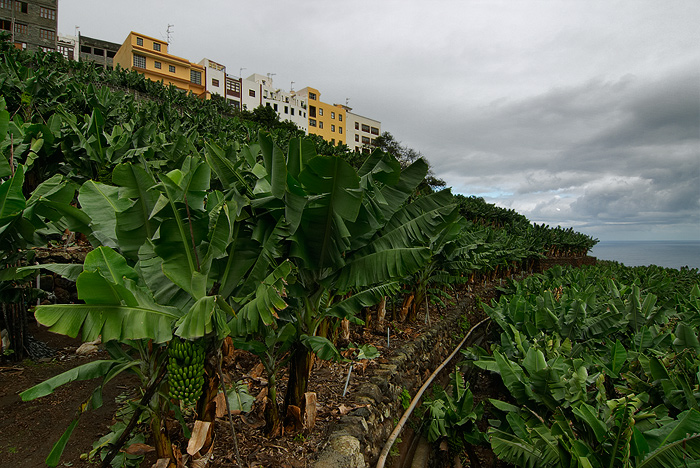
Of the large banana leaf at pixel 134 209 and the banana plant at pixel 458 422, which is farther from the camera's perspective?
the banana plant at pixel 458 422

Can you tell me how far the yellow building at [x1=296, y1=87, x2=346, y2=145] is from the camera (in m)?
55.4

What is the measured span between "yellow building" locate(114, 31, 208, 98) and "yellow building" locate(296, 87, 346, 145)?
1603 cm

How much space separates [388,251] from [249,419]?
220cm

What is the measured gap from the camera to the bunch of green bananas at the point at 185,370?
84.2 inches

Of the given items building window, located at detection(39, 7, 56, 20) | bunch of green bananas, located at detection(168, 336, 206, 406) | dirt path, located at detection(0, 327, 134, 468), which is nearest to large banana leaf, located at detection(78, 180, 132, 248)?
bunch of green bananas, located at detection(168, 336, 206, 406)

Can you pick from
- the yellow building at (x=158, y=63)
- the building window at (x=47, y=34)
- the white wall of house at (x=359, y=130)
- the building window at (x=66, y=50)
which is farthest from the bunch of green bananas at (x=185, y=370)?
the white wall of house at (x=359, y=130)

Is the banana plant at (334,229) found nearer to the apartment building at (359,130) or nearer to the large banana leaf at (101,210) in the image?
the large banana leaf at (101,210)

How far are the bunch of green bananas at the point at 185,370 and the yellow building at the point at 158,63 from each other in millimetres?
43954

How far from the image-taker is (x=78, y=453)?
280 cm

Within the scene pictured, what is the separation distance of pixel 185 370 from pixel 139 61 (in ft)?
165

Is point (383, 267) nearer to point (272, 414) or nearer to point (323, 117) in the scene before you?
point (272, 414)

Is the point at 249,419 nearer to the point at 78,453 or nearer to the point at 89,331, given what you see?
the point at 78,453

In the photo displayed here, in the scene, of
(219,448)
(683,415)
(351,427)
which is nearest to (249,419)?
(219,448)

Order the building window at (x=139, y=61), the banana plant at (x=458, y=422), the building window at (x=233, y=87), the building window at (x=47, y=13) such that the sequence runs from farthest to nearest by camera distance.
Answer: the building window at (x=233, y=87) → the building window at (x=139, y=61) → the building window at (x=47, y=13) → the banana plant at (x=458, y=422)
